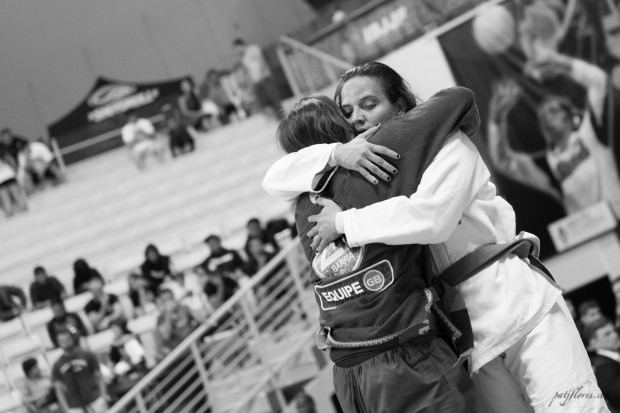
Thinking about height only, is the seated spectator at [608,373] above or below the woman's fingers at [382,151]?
below

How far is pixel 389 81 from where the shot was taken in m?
3.08

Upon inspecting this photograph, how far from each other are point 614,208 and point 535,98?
121 centimetres

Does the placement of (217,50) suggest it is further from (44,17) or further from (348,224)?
Result: (348,224)

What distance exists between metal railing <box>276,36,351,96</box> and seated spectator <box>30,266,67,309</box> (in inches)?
138

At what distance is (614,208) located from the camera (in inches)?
388

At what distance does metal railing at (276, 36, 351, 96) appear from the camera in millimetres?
12115

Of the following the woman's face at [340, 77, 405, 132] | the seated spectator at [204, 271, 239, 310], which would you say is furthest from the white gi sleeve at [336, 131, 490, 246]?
the seated spectator at [204, 271, 239, 310]

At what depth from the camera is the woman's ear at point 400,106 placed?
3.12 meters

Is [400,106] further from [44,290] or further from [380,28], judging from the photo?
[44,290]

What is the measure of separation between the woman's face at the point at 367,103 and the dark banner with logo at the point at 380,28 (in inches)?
314

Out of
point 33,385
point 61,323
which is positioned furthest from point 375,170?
point 61,323

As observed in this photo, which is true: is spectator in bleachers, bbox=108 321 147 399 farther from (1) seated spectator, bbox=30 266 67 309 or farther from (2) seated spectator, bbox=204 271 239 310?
(1) seated spectator, bbox=30 266 67 309

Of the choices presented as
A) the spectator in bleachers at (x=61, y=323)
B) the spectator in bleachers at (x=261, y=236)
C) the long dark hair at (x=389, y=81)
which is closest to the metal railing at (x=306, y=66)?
the spectator in bleachers at (x=261, y=236)

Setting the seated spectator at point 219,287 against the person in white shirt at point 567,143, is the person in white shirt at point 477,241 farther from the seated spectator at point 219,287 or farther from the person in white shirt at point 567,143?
the person in white shirt at point 567,143
